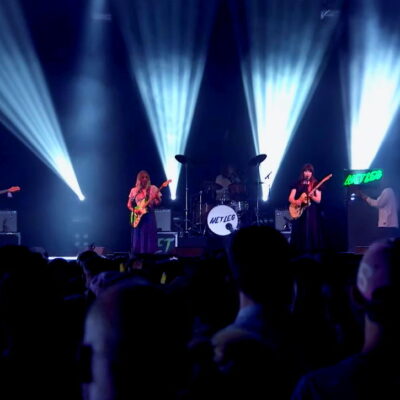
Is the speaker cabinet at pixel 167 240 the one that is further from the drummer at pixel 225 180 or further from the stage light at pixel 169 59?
the stage light at pixel 169 59

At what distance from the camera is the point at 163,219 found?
1113 centimetres

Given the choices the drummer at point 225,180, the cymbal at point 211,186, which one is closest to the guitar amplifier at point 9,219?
the cymbal at point 211,186

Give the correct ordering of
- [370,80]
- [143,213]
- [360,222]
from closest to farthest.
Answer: [143,213]
[360,222]
[370,80]

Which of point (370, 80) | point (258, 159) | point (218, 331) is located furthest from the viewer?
point (370, 80)

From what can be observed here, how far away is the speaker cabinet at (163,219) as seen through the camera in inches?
437

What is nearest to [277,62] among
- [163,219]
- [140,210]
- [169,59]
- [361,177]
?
[169,59]

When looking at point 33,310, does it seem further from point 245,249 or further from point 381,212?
point 381,212

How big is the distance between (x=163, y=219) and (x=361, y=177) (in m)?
3.80

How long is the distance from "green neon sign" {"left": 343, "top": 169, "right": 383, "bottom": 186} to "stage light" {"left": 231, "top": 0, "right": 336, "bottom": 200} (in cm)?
215

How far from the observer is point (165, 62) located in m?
11.1

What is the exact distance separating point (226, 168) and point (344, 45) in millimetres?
3279

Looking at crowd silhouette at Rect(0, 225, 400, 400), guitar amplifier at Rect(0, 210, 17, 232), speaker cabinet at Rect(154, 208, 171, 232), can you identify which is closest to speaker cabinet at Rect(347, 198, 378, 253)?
speaker cabinet at Rect(154, 208, 171, 232)

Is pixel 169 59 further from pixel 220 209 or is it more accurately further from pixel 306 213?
pixel 306 213

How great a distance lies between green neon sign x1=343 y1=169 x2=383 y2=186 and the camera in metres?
9.41
